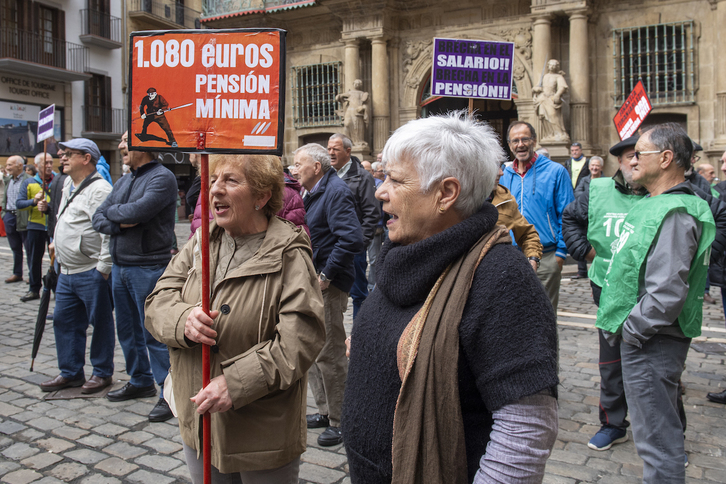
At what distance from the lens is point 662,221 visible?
120 inches

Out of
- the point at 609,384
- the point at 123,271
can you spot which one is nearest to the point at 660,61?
the point at 609,384

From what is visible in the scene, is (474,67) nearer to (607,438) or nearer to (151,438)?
(607,438)

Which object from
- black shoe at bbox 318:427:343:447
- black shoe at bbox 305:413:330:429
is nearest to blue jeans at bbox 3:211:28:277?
black shoe at bbox 305:413:330:429

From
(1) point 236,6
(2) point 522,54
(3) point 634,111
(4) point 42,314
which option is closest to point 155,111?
(4) point 42,314

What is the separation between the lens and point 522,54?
1705cm

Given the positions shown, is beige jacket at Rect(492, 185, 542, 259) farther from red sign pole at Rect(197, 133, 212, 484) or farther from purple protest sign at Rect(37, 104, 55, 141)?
purple protest sign at Rect(37, 104, 55, 141)

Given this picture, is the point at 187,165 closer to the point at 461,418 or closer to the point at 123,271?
the point at 123,271

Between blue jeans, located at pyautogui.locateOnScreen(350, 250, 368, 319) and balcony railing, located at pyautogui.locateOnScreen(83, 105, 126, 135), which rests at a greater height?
balcony railing, located at pyautogui.locateOnScreen(83, 105, 126, 135)

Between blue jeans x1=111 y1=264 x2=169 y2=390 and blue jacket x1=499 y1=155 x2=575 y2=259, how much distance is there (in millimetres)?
3029

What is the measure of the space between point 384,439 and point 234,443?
2.72 feet

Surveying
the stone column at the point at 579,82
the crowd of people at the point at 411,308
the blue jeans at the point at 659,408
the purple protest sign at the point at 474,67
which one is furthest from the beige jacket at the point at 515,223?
the stone column at the point at 579,82

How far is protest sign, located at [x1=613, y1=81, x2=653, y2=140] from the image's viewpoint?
7128mm

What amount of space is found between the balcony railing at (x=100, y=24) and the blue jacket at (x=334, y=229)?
2727cm

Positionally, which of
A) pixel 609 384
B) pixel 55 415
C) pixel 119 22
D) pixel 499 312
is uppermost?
pixel 119 22
